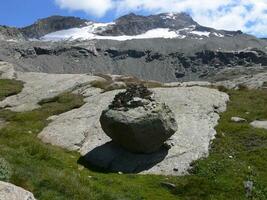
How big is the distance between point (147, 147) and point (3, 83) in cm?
4214

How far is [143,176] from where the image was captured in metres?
32.4

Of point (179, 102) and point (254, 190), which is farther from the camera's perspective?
point (179, 102)

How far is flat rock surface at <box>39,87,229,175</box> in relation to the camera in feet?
117

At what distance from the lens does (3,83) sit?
2901 inches

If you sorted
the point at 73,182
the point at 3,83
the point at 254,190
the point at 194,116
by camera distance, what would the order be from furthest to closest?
the point at 3,83 → the point at 194,116 → the point at 254,190 → the point at 73,182

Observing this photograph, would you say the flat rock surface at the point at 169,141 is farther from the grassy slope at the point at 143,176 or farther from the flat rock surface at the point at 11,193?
the flat rock surface at the point at 11,193

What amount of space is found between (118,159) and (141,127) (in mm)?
2835

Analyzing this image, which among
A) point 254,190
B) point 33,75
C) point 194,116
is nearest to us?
point 254,190

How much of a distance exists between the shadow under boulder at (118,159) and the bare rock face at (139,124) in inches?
19.3

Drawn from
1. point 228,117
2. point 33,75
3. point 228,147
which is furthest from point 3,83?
point 228,147

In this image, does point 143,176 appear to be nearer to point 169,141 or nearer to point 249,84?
point 169,141

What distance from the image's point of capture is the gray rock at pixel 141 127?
3616 cm

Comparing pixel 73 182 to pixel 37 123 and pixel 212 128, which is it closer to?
pixel 212 128

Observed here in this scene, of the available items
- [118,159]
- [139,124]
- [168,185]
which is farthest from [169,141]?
[168,185]
